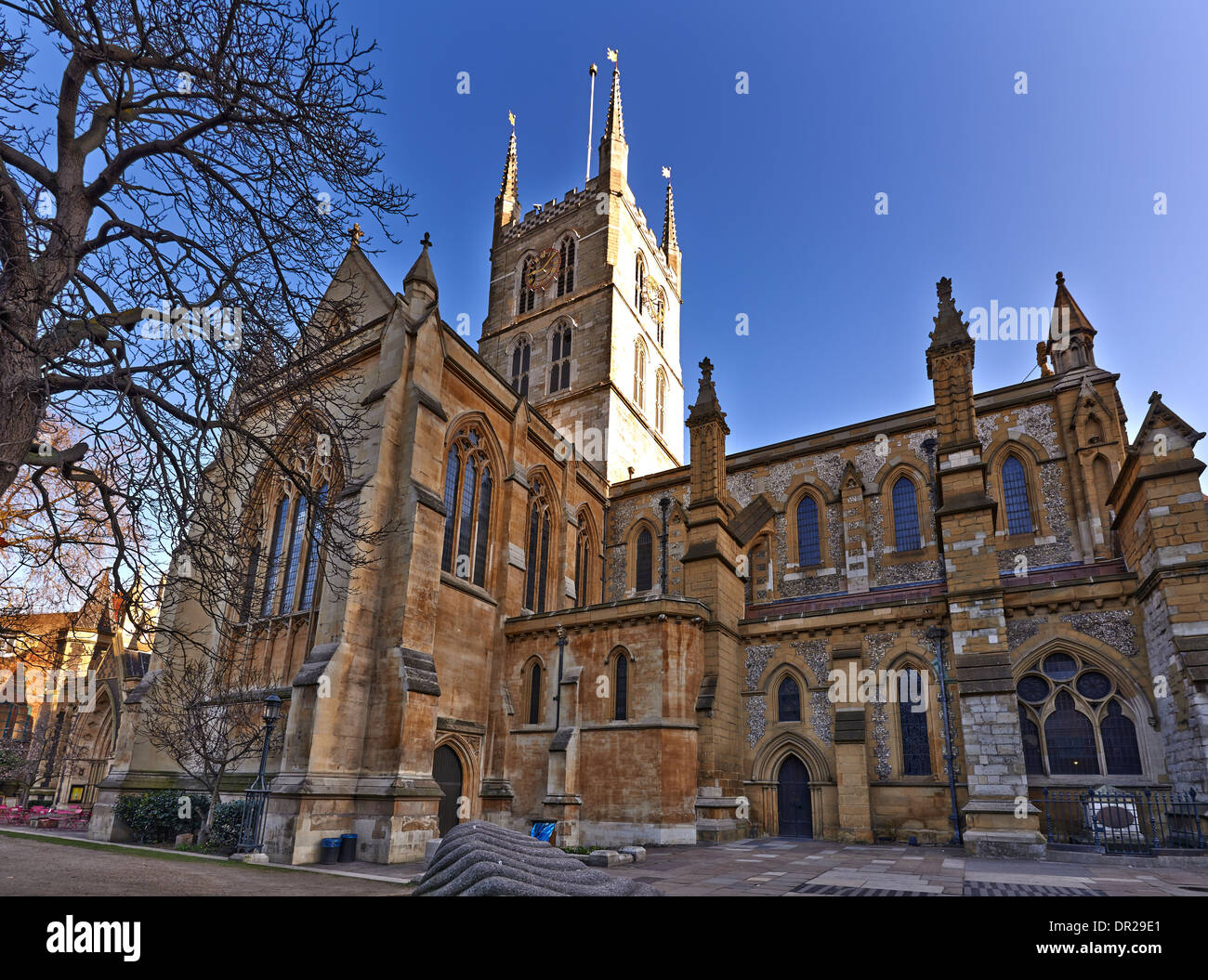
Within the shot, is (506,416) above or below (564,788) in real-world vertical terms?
above

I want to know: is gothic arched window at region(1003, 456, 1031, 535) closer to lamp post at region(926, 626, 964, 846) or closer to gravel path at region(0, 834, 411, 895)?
lamp post at region(926, 626, 964, 846)

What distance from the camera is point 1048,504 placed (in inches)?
872

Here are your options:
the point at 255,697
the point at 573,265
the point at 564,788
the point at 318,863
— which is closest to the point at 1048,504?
the point at 564,788

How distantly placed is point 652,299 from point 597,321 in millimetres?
7967

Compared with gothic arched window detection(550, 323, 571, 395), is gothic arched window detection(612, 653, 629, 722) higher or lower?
lower

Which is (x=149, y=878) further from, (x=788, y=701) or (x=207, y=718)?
(x=788, y=701)

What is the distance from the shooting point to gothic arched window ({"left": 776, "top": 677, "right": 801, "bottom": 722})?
19609mm

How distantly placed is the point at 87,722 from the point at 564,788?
29031 mm

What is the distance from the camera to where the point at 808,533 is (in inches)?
1037

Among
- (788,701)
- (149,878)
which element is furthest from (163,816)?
(788,701)

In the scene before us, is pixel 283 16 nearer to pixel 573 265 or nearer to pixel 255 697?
pixel 255 697

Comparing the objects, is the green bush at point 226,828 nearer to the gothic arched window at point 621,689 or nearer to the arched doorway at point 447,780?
the arched doorway at point 447,780

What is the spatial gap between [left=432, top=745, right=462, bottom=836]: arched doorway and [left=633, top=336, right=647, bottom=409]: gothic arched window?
23458 mm

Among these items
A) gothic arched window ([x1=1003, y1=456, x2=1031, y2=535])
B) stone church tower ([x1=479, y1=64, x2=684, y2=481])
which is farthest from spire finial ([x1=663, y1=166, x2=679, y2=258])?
gothic arched window ([x1=1003, y1=456, x2=1031, y2=535])
